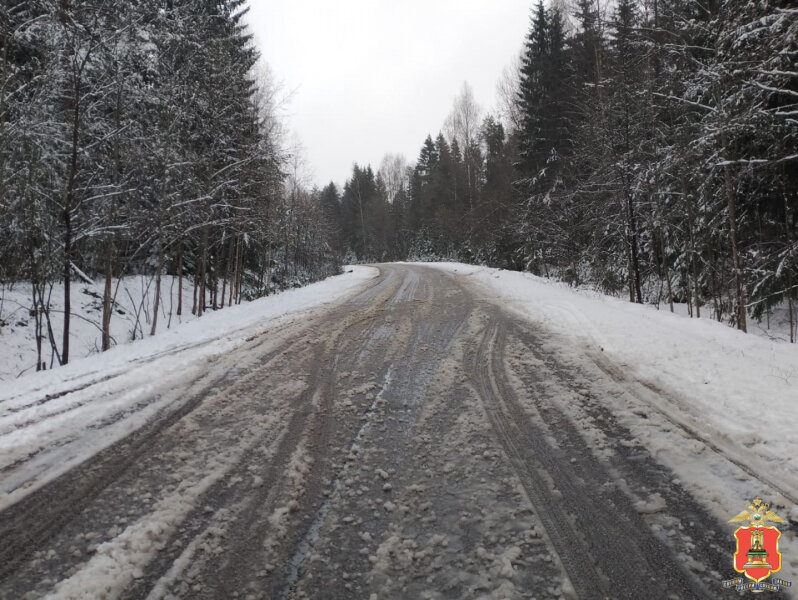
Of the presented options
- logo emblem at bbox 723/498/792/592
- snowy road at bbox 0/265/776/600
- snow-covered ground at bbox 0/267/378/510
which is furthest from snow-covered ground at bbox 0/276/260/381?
logo emblem at bbox 723/498/792/592

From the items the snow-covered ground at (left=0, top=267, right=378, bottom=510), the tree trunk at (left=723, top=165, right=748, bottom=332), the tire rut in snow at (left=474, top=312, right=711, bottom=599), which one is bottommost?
the tire rut in snow at (left=474, top=312, right=711, bottom=599)

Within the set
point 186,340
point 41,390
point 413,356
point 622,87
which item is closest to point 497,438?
point 413,356

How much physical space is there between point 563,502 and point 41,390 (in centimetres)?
532

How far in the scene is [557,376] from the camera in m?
4.69

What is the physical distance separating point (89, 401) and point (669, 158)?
1184cm

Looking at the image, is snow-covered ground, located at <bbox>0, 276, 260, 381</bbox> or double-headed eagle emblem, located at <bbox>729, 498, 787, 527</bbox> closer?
double-headed eagle emblem, located at <bbox>729, 498, 787, 527</bbox>

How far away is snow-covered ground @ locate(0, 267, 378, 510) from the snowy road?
0.52ft

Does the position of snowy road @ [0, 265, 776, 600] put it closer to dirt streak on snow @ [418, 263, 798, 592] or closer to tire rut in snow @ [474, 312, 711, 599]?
tire rut in snow @ [474, 312, 711, 599]

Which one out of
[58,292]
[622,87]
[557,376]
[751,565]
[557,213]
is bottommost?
[751,565]

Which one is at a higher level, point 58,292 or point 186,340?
point 58,292

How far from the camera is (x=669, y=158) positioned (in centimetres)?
984

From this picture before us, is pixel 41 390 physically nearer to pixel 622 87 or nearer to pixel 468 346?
pixel 468 346

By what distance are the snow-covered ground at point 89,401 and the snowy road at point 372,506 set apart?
0.16m

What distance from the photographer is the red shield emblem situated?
1964mm
